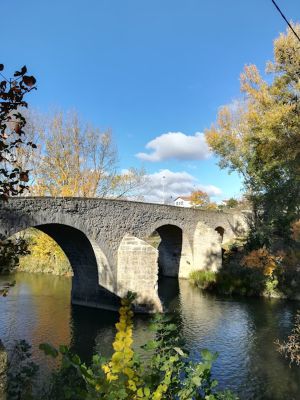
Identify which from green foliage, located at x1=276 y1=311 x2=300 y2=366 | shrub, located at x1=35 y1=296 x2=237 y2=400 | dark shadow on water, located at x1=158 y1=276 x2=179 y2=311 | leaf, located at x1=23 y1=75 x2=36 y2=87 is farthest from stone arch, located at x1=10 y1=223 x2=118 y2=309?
leaf, located at x1=23 y1=75 x2=36 y2=87

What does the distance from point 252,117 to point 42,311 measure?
11312 mm

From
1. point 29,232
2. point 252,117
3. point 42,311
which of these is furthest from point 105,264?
point 29,232

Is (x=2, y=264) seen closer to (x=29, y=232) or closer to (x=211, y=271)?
(x=211, y=271)

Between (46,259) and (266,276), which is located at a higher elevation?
(46,259)

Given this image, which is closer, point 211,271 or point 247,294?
point 247,294

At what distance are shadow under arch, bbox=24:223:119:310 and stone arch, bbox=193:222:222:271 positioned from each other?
369 inches

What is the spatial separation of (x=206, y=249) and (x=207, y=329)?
10.3 metres

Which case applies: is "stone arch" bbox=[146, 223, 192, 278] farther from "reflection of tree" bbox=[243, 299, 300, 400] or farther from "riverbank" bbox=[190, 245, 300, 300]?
"reflection of tree" bbox=[243, 299, 300, 400]

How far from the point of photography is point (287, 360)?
970 cm

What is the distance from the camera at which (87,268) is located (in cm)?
1494

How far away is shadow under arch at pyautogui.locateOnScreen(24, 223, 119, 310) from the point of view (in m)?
13.9

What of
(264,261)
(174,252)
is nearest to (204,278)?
(264,261)

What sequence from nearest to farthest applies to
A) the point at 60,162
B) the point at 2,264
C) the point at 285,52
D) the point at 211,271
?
the point at 2,264 → the point at 285,52 → the point at 211,271 → the point at 60,162

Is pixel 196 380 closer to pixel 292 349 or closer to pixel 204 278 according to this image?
pixel 292 349
